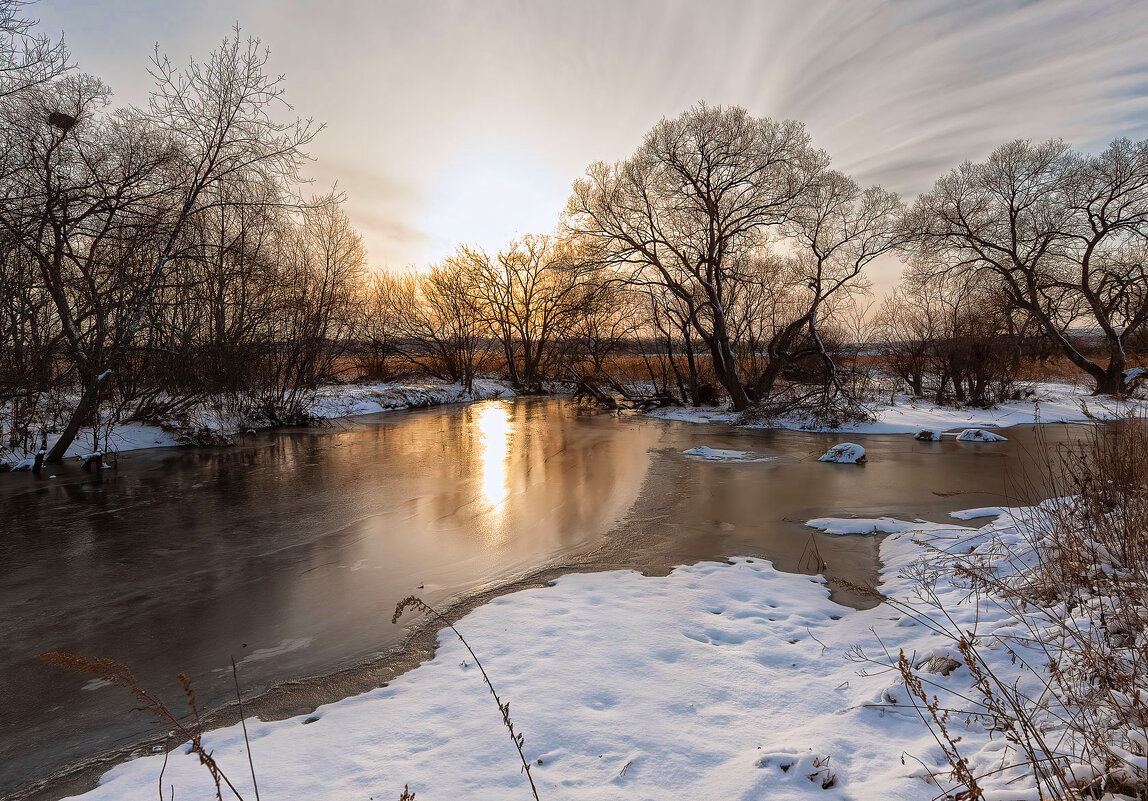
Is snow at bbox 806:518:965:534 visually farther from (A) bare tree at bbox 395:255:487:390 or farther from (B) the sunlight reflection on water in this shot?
(A) bare tree at bbox 395:255:487:390

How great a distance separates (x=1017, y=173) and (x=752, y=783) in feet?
95.4

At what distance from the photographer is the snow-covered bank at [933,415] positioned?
1775 centimetres

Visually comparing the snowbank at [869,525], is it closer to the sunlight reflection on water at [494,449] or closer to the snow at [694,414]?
the sunlight reflection on water at [494,449]

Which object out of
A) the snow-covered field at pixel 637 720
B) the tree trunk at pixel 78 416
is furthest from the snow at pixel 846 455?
the tree trunk at pixel 78 416

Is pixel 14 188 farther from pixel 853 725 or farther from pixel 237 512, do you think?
pixel 853 725

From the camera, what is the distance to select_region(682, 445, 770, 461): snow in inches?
506

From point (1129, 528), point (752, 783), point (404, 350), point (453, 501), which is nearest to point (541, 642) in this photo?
point (752, 783)

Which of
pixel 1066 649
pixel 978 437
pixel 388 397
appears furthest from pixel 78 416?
pixel 978 437

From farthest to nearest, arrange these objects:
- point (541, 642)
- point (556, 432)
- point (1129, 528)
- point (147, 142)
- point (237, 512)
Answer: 1. point (556, 432)
2. point (147, 142)
3. point (237, 512)
4. point (541, 642)
5. point (1129, 528)

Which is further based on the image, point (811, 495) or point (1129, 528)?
point (811, 495)

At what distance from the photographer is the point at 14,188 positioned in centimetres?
915

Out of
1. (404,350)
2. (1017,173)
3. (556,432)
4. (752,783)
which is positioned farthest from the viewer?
(404,350)

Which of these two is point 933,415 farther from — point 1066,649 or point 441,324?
point 441,324

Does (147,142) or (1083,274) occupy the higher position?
(147,142)
